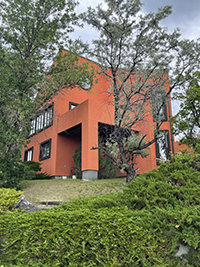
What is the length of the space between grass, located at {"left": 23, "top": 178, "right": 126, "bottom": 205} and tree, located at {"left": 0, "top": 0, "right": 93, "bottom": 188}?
1631mm

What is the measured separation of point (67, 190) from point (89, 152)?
258 centimetres

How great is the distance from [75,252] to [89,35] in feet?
29.9

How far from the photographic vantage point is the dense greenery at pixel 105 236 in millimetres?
2270

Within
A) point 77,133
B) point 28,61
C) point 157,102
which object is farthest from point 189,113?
point 28,61

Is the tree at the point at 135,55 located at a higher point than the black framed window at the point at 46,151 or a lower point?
higher

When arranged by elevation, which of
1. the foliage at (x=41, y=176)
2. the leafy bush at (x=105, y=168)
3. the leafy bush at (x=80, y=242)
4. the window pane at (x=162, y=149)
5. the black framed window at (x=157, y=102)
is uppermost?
the black framed window at (x=157, y=102)

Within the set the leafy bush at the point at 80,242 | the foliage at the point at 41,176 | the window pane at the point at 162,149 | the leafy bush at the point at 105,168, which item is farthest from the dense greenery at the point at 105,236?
the foliage at the point at 41,176

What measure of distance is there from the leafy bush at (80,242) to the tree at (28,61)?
565 cm

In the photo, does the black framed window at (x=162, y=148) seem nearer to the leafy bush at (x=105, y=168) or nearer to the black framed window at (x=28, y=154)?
the leafy bush at (x=105, y=168)

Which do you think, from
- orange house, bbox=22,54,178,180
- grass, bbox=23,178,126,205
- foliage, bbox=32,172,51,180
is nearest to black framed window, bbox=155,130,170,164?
orange house, bbox=22,54,178,180

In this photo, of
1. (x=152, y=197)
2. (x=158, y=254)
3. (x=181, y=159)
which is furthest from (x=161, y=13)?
(x=158, y=254)

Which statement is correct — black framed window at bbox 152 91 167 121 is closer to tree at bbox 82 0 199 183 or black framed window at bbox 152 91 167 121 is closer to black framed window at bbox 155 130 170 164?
tree at bbox 82 0 199 183

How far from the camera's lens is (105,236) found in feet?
7.95

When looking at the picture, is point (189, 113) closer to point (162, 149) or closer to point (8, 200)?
point (162, 149)
